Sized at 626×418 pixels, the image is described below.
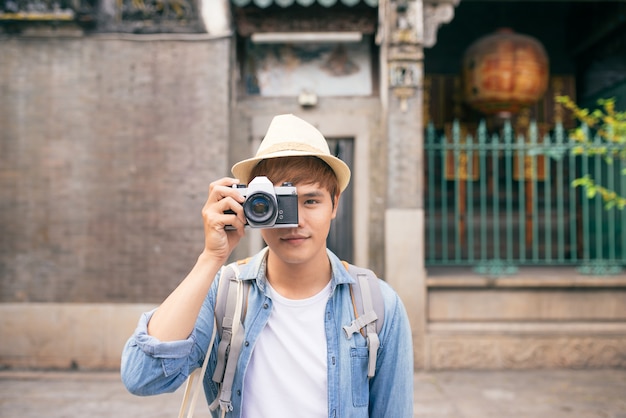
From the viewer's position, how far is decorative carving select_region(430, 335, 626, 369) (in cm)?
608

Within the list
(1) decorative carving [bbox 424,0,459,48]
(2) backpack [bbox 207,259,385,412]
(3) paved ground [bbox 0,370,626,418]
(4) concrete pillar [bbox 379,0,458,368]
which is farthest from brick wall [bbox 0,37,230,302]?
(2) backpack [bbox 207,259,385,412]

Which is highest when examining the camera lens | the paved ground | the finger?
the finger

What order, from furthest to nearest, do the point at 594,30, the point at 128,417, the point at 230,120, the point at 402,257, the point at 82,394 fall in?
the point at 594,30 < the point at 230,120 < the point at 402,257 < the point at 82,394 < the point at 128,417

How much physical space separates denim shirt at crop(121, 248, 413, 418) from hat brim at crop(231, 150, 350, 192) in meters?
0.31

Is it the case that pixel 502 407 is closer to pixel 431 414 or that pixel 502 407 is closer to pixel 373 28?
pixel 431 414

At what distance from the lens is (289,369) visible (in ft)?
5.37

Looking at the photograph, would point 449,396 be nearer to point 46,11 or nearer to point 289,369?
point 289,369

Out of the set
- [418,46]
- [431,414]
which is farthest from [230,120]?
[431,414]

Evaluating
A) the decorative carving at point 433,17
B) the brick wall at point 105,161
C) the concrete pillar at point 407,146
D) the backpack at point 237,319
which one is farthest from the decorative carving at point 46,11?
the backpack at point 237,319

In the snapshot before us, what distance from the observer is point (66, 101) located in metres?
6.28

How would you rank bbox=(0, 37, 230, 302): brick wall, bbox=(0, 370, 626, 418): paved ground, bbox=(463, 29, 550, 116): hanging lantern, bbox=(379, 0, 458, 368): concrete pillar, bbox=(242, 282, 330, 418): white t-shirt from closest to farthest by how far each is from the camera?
bbox=(242, 282, 330, 418): white t-shirt
bbox=(0, 370, 626, 418): paved ground
bbox=(379, 0, 458, 368): concrete pillar
bbox=(0, 37, 230, 302): brick wall
bbox=(463, 29, 550, 116): hanging lantern

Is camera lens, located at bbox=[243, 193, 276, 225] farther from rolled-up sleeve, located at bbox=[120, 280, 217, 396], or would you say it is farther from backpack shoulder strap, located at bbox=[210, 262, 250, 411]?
rolled-up sleeve, located at bbox=[120, 280, 217, 396]

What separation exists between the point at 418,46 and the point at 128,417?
5177mm

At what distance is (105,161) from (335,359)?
5.43 meters
